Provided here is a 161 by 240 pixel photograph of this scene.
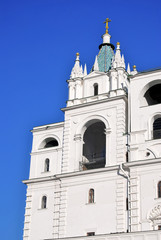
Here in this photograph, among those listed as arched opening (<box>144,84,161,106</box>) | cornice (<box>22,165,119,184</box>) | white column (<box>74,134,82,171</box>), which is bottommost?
cornice (<box>22,165,119,184</box>)

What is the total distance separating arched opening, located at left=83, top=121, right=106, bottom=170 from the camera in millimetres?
43188

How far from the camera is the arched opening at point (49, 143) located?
44.1m

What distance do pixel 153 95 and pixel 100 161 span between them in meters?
7.74

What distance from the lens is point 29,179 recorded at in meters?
42.3

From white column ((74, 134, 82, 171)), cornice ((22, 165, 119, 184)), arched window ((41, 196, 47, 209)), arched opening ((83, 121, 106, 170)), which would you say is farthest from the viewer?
arched opening ((83, 121, 106, 170))

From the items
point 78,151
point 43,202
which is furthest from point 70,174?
point 43,202

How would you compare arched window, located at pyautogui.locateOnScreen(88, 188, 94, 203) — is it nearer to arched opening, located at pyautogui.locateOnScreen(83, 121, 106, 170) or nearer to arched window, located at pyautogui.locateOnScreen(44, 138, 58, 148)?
arched opening, located at pyautogui.locateOnScreen(83, 121, 106, 170)

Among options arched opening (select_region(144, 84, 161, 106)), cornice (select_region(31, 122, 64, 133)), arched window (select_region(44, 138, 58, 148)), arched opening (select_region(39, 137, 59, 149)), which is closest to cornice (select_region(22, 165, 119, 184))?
arched opening (select_region(39, 137, 59, 149))

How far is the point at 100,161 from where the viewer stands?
4094 centimetres

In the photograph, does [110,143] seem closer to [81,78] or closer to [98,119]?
[98,119]

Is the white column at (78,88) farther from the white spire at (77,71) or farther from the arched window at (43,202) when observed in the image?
the arched window at (43,202)

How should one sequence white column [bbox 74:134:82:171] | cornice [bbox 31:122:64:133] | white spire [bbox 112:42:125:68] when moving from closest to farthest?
white column [bbox 74:134:82:171] < white spire [bbox 112:42:125:68] < cornice [bbox 31:122:64:133]

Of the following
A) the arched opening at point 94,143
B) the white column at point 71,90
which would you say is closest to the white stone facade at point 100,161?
the arched opening at point 94,143

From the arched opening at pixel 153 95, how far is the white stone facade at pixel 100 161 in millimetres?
91
